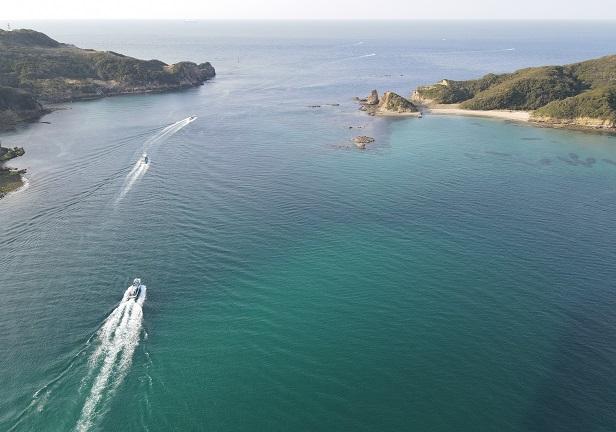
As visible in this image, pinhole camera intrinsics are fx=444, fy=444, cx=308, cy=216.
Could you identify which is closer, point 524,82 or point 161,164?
point 161,164

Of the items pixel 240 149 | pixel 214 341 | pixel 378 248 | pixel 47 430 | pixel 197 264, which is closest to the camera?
pixel 47 430

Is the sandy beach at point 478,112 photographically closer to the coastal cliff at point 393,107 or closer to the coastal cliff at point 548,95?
the coastal cliff at point 548,95

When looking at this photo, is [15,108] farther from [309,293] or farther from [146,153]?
[309,293]

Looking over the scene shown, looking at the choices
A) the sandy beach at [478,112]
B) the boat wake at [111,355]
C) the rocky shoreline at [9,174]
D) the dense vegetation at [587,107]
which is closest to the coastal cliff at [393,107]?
the sandy beach at [478,112]

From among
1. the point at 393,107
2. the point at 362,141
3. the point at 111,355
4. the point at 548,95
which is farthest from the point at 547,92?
the point at 111,355

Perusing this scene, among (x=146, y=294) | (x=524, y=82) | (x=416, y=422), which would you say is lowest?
(x=416, y=422)

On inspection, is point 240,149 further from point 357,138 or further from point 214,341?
point 214,341

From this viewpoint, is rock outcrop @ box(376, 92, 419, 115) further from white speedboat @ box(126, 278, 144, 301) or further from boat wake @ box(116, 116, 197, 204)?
white speedboat @ box(126, 278, 144, 301)

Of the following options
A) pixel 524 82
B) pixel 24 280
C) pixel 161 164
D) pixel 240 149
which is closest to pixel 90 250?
pixel 24 280
